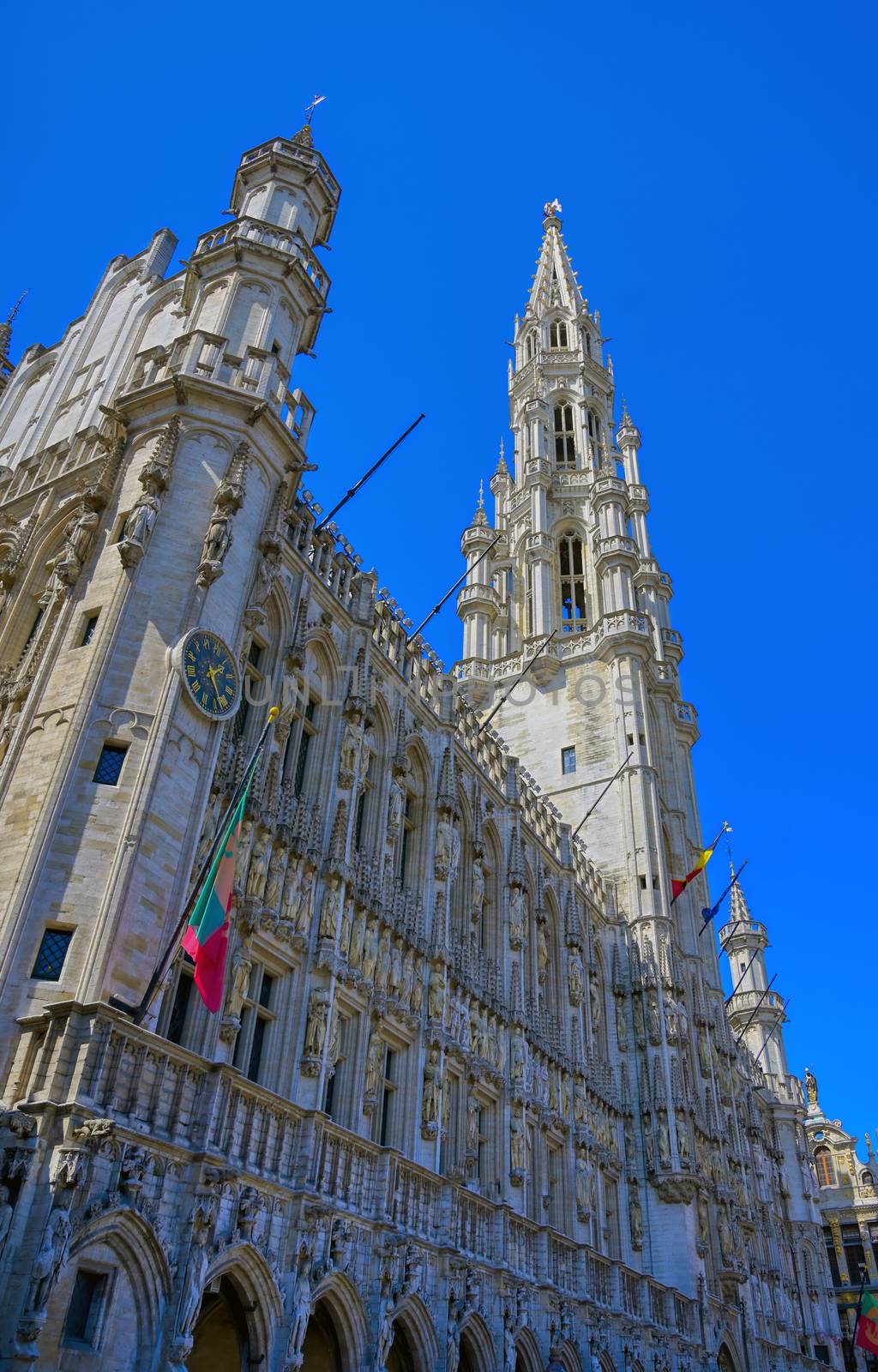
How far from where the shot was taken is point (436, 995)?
2767 centimetres

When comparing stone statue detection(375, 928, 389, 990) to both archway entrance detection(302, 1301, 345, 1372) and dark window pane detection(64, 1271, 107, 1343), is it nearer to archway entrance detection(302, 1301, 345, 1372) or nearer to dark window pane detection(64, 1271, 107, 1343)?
archway entrance detection(302, 1301, 345, 1372)

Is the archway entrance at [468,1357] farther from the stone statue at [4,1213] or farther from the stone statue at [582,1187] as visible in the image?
the stone statue at [4,1213]

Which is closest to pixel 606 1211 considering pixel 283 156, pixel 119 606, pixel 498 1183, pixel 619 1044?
pixel 619 1044

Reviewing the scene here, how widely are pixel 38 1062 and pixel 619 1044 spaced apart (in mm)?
29495

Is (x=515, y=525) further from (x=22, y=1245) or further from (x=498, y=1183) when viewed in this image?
(x=22, y=1245)

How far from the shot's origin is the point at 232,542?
23.7m

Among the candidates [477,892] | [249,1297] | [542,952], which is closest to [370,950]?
[477,892]

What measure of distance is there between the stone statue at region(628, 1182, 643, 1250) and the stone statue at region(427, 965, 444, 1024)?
1524cm

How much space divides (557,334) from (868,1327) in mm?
59028

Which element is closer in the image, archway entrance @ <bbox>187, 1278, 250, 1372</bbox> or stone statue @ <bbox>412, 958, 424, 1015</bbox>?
archway entrance @ <bbox>187, 1278, 250, 1372</bbox>

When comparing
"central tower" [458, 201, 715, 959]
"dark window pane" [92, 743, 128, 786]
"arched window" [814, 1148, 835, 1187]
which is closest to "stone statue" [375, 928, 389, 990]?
"dark window pane" [92, 743, 128, 786]

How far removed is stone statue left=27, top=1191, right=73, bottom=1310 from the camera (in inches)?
560

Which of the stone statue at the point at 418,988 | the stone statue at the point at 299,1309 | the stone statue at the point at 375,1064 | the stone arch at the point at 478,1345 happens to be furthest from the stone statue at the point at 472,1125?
the stone statue at the point at 299,1309

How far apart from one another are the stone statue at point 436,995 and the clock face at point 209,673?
991cm
